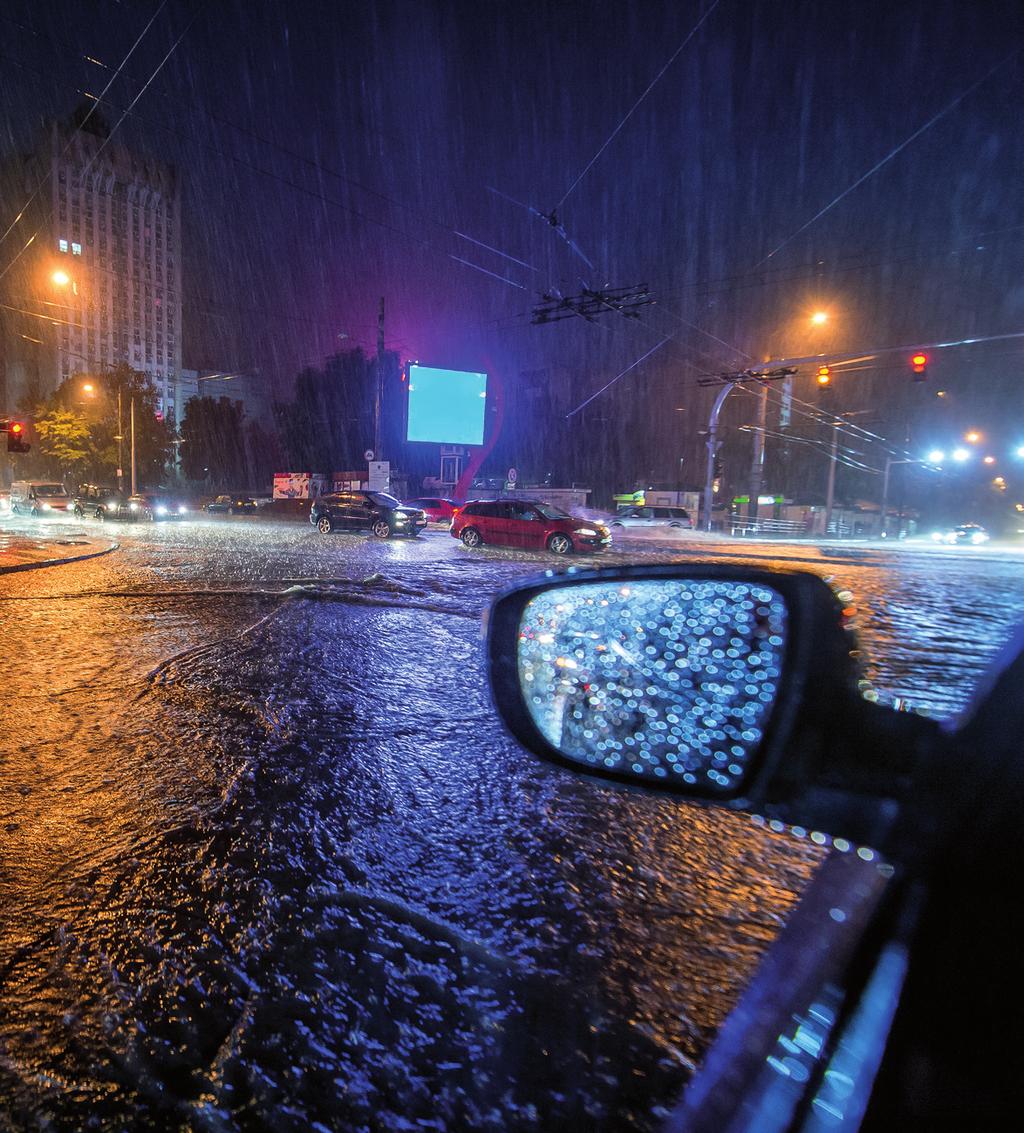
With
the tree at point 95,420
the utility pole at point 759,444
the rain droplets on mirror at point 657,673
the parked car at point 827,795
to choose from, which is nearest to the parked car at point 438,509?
the utility pole at point 759,444

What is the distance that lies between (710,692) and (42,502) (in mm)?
53754

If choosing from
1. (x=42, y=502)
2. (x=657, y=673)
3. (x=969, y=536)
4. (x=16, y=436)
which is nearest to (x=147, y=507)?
(x=42, y=502)

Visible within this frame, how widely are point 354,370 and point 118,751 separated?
6493 cm

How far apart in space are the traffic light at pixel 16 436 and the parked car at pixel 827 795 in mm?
26780

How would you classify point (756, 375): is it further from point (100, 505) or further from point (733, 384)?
point (100, 505)

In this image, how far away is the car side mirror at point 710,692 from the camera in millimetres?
984

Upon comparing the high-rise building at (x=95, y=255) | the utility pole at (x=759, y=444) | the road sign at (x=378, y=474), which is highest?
the high-rise building at (x=95, y=255)

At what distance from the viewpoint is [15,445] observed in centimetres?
2228

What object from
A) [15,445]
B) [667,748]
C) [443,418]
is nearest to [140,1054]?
[667,748]

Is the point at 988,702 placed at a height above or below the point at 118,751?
above

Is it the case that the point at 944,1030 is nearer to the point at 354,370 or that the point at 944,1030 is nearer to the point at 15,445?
the point at 15,445

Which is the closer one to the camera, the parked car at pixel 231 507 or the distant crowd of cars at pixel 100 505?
the distant crowd of cars at pixel 100 505

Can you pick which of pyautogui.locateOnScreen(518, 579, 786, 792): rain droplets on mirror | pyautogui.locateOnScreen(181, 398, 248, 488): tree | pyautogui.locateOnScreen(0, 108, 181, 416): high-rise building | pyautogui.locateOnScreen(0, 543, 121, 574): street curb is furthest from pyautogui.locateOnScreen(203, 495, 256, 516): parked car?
pyautogui.locateOnScreen(0, 108, 181, 416): high-rise building

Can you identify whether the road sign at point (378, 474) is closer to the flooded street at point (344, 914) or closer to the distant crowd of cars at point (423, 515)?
the distant crowd of cars at point (423, 515)
